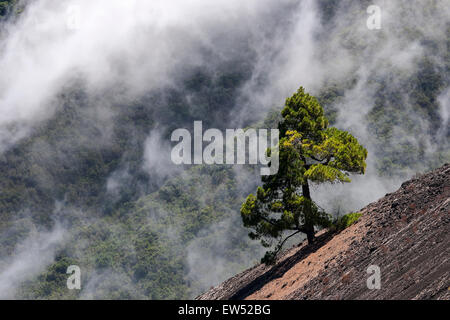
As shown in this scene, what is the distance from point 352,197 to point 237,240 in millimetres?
47304

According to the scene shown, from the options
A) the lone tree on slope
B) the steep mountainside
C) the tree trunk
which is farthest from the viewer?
the tree trunk

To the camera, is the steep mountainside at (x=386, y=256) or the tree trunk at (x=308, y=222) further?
the tree trunk at (x=308, y=222)

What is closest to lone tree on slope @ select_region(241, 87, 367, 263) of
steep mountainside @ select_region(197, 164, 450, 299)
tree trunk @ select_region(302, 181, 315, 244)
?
tree trunk @ select_region(302, 181, 315, 244)

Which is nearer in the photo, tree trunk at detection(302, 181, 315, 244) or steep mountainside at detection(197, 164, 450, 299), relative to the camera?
steep mountainside at detection(197, 164, 450, 299)

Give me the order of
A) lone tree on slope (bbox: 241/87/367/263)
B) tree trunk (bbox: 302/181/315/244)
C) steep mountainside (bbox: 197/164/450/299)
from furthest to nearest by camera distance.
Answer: tree trunk (bbox: 302/181/315/244)
lone tree on slope (bbox: 241/87/367/263)
steep mountainside (bbox: 197/164/450/299)

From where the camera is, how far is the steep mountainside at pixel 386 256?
66.0ft

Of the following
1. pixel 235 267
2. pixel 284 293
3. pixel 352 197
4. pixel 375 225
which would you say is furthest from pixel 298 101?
pixel 235 267

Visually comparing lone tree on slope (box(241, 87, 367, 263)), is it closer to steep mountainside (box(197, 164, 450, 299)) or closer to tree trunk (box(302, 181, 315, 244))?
tree trunk (box(302, 181, 315, 244))

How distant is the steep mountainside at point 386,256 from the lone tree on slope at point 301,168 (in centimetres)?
204

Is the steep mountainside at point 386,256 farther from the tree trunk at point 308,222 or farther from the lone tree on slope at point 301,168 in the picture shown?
the lone tree on slope at point 301,168

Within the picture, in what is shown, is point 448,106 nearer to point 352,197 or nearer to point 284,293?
point 352,197

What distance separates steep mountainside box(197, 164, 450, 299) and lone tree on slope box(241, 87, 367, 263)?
6.71 feet

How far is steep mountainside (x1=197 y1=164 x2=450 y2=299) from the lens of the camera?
792 inches

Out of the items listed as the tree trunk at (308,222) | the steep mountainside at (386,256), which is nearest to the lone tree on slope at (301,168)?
the tree trunk at (308,222)
